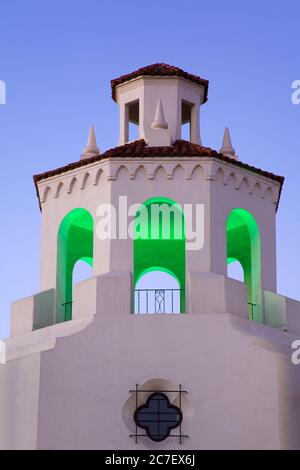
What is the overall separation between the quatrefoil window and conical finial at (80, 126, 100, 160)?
5758 mm

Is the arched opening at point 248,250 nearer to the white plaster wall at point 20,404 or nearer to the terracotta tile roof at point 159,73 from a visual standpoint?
the terracotta tile roof at point 159,73

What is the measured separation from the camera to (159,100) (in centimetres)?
2498

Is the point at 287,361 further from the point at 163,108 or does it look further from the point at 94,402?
the point at 163,108

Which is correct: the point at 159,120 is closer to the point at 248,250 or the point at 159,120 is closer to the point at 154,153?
the point at 154,153

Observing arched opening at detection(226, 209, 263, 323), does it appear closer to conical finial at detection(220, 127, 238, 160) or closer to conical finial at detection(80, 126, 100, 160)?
conical finial at detection(220, 127, 238, 160)

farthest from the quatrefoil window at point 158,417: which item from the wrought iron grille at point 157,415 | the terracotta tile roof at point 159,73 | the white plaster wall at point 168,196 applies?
the terracotta tile roof at point 159,73

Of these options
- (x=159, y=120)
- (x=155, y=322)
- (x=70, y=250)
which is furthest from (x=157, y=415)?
(x=159, y=120)

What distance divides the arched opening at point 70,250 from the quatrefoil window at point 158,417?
3254mm

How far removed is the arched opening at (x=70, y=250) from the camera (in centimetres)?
2423

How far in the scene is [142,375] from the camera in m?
21.6

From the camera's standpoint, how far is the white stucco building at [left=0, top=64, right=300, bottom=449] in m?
21.3
